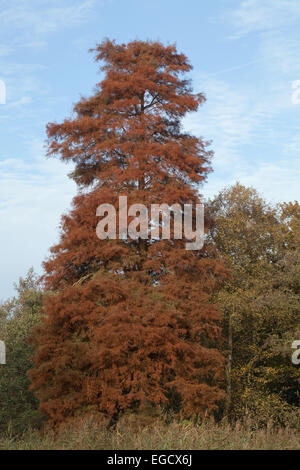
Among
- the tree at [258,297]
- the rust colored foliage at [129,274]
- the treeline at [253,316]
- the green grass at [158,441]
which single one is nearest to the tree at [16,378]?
the treeline at [253,316]

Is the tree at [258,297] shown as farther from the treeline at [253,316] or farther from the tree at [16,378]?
the tree at [16,378]

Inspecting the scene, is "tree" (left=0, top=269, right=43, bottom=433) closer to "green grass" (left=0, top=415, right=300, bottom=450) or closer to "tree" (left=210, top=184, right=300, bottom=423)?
"tree" (left=210, top=184, right=300, bottom=423)

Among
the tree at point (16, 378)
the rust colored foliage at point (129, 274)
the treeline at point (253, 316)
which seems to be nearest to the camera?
the rust colored foliage at point (129, 274)

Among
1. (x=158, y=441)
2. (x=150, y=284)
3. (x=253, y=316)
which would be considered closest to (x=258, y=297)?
(x=253, y=316)

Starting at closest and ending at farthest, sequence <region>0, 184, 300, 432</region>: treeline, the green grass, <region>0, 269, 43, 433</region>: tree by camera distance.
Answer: the green grass → <region>0, 184, 300, 432</region>: treeline → <region>0, 269, 43, 433</region>: tree

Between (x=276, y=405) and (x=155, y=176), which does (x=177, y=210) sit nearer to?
(x=155, y=176)

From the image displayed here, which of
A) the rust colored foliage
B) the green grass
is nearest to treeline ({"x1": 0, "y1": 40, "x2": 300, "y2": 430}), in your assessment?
the rust colored foliage

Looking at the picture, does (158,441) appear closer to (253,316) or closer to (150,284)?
(150,284)

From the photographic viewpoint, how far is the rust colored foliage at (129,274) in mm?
15023

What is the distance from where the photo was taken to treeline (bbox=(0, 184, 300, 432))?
69.4 feet

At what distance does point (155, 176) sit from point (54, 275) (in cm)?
508

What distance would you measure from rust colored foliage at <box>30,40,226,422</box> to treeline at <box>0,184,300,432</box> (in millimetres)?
2605

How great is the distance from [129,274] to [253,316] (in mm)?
8006
